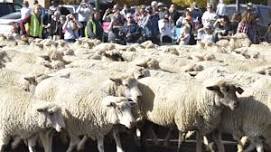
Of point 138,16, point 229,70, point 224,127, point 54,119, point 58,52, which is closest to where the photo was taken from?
point 54,119

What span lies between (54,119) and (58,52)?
3834 mm

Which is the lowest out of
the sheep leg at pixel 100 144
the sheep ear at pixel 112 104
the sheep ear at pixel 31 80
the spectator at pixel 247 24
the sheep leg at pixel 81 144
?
the sheep leg at pixel 81 144

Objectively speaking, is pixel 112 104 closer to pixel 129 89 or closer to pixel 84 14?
pixel 129 89

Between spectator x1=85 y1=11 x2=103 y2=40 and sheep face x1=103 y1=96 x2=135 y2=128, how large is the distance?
9382 millimetres

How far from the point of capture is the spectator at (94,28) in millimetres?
18141

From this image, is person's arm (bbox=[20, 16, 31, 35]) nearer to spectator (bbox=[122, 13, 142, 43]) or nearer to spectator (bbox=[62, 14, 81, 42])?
spectator (bbox=[62, 14, 81, 42])

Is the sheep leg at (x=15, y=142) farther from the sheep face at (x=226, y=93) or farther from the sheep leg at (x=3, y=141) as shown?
the sheep face at (x=226, y=93)

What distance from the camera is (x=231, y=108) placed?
8789mm

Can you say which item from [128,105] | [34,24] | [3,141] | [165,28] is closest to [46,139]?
[3,141]

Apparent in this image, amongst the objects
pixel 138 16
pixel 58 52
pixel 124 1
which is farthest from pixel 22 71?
pixel 124 1

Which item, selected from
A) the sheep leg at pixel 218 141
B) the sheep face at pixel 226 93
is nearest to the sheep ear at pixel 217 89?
the sheep face at pixel 226 93

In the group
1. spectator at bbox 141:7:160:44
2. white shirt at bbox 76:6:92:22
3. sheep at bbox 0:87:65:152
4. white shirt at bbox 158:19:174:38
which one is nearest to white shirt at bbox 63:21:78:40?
white shirt at bbox 76:6:92:22

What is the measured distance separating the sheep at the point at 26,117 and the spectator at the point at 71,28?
9855 mm

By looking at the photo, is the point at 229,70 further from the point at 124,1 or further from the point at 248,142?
the point at 124,1
